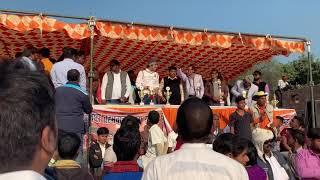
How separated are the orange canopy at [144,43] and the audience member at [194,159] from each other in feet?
22.6

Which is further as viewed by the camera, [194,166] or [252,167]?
[252,167]

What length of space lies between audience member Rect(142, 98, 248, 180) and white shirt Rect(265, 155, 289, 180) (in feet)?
10.7

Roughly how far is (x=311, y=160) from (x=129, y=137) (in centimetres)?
265

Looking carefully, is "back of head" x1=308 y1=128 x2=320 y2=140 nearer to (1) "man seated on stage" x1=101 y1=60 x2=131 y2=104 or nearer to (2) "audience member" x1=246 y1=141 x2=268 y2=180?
(2) "audience member" x1=246 y1=141 x2=268 y2=180

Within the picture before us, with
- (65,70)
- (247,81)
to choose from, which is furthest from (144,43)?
(65,70)

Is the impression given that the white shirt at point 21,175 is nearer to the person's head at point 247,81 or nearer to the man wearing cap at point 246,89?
the man wearing cap at point 246,89

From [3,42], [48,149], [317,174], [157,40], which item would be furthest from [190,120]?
[3,42]

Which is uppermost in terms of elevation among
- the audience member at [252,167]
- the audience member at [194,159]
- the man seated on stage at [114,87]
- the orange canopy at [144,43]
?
the orange canopy at [144,43]

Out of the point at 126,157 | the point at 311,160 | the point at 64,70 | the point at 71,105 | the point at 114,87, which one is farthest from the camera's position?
the point at 114,87

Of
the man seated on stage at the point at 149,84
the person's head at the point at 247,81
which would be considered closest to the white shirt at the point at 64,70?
the man seated on stage at the point at 149,84

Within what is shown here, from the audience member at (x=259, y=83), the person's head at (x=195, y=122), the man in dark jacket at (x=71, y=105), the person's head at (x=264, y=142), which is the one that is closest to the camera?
the person's head at (x=195, y=122)

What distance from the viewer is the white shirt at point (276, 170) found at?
558cm

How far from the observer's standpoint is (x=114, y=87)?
10.2 meters

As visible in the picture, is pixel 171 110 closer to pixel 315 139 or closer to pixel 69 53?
pixel 69 53
